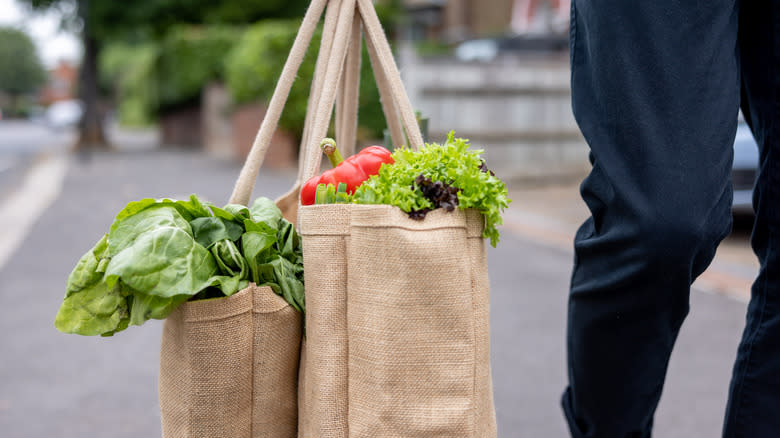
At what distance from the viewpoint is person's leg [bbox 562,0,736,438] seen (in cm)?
127

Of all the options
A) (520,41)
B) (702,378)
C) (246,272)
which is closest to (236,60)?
(520,41)

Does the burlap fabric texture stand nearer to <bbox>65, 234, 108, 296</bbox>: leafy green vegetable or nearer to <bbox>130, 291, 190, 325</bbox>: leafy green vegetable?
<bbox>130, 291, 190, 325</bbox>: leafy green vegetable

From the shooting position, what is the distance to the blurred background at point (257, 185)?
2.78 meters

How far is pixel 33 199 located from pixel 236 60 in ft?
14.0

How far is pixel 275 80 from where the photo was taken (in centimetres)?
1066

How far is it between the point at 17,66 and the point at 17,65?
0.13m

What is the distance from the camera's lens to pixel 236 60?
11828 mm

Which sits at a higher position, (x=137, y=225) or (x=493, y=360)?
(x=137, y=225)

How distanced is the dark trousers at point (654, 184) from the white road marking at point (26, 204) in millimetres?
4825

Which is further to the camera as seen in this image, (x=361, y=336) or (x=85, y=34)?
(x=85, y=34)

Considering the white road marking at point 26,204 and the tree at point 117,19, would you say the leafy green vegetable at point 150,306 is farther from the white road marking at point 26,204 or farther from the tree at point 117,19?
the tree at point 117,19

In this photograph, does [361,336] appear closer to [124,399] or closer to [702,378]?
[124,399]

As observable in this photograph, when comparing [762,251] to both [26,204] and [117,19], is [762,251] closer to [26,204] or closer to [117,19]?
[26,204]

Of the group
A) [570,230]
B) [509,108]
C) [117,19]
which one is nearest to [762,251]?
[570,230]
